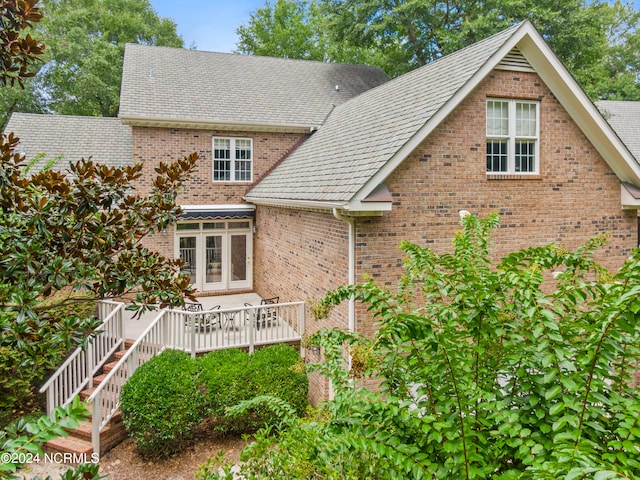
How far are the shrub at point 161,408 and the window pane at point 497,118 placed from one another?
8485 mm

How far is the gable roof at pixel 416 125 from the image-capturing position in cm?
859

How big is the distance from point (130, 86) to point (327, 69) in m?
9.77

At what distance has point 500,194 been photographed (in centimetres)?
984

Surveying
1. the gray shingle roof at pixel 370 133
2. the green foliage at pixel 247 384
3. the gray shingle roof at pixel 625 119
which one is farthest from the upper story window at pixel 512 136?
the gray shingle roof at pixel 625 119

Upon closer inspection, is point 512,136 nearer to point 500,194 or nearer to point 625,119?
point 500,194

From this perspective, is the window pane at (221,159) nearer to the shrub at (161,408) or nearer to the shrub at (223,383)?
the shrub at (223,383)

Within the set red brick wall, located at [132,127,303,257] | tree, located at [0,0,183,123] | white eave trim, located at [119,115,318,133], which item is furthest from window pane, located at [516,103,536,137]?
Result: tree, located at [0,0,183,123]

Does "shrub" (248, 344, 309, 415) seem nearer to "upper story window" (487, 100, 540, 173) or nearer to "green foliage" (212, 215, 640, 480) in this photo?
"green foliage" (212, 215, 640, 480)

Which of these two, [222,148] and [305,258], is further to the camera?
[222,148]

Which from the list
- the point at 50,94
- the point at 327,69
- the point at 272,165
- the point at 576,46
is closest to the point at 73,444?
the point at 272,165

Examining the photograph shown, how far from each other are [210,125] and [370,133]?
7.31 m

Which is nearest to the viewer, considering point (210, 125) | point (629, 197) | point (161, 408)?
point (161, 408)

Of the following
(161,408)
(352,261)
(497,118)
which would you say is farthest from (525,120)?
(161,408)

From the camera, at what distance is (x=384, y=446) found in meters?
2.83
